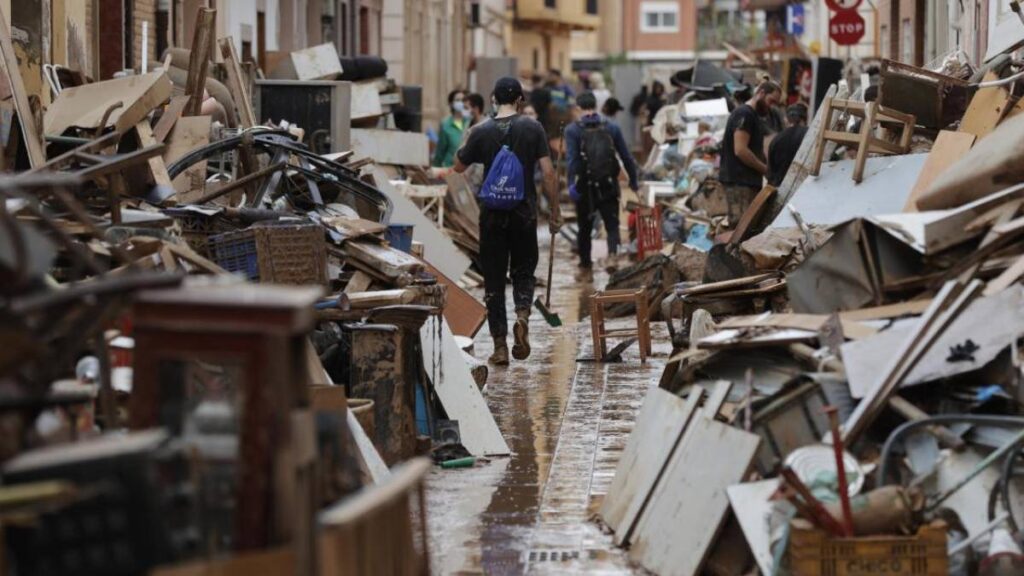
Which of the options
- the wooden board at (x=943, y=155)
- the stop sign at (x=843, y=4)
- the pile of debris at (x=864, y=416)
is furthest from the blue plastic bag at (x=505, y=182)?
the stop sign at (x=843, y=4)

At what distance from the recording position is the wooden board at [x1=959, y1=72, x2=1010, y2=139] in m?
11.2

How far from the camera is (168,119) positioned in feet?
42.9

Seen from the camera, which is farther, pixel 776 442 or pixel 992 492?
pixel 776 442

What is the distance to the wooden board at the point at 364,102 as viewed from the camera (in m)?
23.7

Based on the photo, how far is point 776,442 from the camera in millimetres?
7762

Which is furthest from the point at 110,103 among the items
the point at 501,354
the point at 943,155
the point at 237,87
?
the point at 943,155

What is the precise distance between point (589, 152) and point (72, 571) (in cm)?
1630

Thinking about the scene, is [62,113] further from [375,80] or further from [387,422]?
[375,80]

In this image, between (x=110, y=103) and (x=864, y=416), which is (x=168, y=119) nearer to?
(x=110, y=103)

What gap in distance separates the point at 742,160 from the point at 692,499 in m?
10.3

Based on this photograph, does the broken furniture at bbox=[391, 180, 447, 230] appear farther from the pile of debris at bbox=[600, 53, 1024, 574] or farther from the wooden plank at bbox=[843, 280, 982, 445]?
the wooden plank at bbox=[843, 280, 982, 445]

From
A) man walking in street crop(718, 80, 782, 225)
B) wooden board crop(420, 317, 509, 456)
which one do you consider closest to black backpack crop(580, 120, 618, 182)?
man walking in street crop(718, 80, 782, 225)

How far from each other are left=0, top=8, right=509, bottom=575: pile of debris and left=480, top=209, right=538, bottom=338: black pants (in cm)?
28

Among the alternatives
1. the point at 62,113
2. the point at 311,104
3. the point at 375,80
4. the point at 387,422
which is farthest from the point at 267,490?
the point at 375,80
